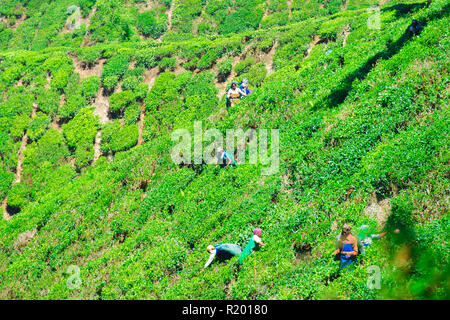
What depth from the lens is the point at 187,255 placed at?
12820 millimetres

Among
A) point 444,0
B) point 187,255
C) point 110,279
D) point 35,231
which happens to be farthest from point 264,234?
point 444,0

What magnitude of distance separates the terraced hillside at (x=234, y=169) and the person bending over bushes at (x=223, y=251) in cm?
36

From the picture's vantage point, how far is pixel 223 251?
11.8 metres

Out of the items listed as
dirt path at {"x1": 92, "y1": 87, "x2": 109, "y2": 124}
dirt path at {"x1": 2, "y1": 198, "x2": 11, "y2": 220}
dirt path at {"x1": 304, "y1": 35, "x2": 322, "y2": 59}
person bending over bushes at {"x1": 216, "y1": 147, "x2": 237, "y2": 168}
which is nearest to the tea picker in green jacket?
person bending over bushes at {"x1": 216, "y1": 147, "x2": 237, "y2": 168}

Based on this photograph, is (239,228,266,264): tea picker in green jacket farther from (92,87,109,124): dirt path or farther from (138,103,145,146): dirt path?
(92,87,109,124): dirt path

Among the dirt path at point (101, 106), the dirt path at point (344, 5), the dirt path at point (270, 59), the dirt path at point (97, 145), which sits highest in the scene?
the dirt path at point (344, 5)

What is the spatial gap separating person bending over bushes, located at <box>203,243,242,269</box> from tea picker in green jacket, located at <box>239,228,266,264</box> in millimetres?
420

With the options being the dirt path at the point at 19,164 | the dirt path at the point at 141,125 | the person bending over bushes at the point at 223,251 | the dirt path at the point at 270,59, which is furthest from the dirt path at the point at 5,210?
the dirt path at the point at 270,59

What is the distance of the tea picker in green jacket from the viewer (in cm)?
1105

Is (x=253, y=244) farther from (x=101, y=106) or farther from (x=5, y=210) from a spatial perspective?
(x=101, y=106)

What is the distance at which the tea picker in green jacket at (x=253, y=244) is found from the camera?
11055mm

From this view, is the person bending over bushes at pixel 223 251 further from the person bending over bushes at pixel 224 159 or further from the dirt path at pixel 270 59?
the dirt path at pixel 270 59

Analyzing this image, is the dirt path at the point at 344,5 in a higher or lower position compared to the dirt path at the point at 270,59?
higher
